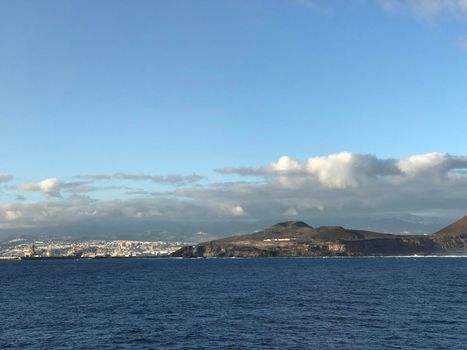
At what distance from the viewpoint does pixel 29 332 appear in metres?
88.1

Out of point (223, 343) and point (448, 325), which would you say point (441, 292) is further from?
point (223, 343)

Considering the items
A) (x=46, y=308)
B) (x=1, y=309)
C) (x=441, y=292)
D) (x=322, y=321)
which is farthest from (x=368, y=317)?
(x=1, y=309)

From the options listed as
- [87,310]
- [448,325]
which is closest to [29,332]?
[87,310]

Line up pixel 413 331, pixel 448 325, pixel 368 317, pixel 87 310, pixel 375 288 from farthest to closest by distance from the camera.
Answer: pixel 375 288
pixel 87 310
pixel 368 317
pixel 448 325
pixel 413 331

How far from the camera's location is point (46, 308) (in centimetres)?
11844

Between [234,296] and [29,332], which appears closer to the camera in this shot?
[29,332]

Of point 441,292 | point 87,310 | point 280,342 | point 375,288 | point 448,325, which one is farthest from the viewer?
point 375,288

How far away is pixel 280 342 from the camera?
75.8 m

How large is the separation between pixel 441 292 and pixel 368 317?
5594 centimetres

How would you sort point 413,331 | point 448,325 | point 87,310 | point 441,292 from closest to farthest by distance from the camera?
1. point 413,331
2. point 448,325
3. point 87,310
4. point 441,292

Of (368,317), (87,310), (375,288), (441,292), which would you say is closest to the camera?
(368,317)

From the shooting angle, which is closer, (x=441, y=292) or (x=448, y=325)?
(x=448, y=325)

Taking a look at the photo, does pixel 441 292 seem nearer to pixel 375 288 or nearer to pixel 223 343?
pixel 375 288

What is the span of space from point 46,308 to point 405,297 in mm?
89623
